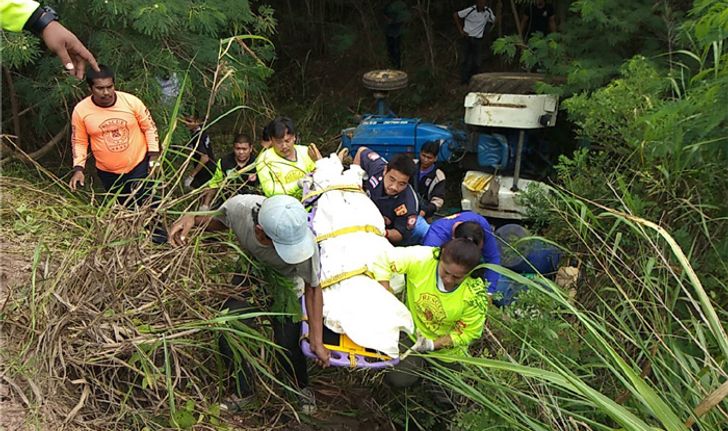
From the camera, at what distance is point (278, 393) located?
9.50ft

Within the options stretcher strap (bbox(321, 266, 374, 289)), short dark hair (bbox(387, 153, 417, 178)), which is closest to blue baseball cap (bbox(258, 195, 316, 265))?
stretcher strap (bbox(321, 266, 374, 289))

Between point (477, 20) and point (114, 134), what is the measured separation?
16.8ft

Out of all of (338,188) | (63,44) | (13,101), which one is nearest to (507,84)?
(338,188)

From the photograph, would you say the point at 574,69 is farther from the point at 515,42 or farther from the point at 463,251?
the point at 463,251

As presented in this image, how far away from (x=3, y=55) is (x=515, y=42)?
13.5ft

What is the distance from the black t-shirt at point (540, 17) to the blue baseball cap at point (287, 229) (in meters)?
5.40

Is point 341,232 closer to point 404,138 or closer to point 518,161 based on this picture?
point 518,161

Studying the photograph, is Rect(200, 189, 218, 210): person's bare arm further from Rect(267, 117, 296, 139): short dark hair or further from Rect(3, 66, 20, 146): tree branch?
Rect(3, 66, 20, 146): tree branch

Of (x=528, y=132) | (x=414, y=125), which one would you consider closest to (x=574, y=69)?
(x=528, y=132)

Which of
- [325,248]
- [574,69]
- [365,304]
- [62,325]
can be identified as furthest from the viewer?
[574,69]

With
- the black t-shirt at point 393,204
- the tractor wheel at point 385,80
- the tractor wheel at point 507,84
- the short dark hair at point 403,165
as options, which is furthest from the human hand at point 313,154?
the tractor wheel at point 385,80

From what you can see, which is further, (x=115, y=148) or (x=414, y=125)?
(x=414, y=125)

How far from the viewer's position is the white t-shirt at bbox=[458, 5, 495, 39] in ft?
24.7

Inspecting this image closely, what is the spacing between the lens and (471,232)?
2.99 m
